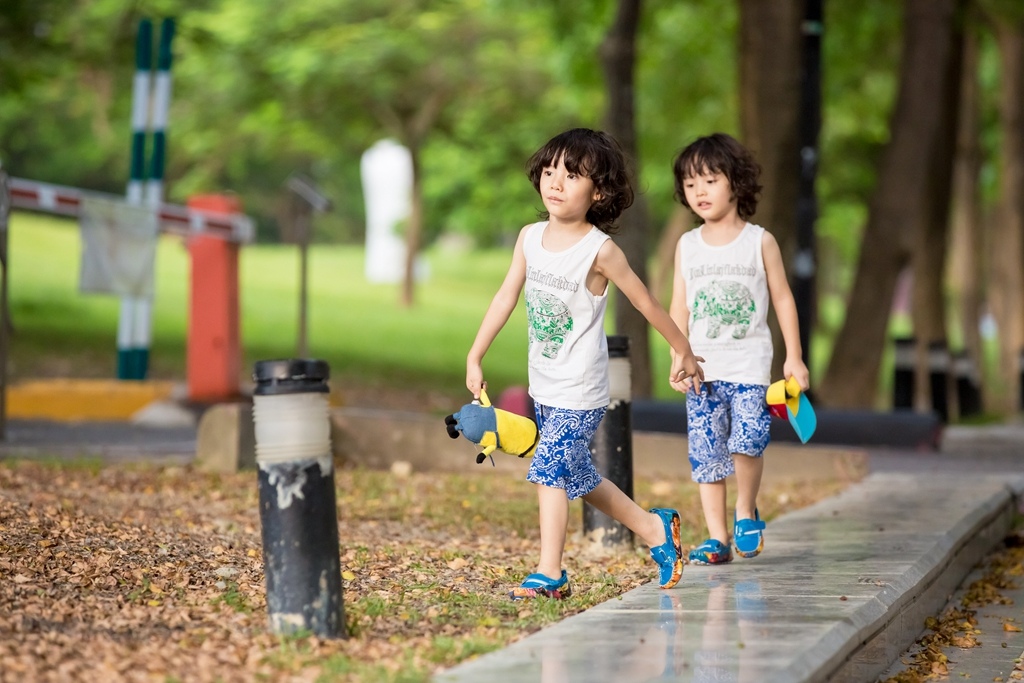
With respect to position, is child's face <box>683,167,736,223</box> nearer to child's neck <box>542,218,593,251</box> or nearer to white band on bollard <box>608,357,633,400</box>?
white band on bollard <box>608,357,633,400</box>

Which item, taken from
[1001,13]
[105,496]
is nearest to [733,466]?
[105,496]

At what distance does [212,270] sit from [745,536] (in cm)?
931

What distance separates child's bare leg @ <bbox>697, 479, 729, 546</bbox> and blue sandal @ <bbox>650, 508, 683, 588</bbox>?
67 centimetres

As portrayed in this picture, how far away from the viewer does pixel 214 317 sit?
48.1 feet

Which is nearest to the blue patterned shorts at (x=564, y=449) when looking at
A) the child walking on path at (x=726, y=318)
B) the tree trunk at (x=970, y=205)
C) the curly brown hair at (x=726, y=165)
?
the child walking on path at (x=726, y=318)

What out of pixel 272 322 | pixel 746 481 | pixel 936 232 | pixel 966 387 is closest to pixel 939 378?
pixel 966 387

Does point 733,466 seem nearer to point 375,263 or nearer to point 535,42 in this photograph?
point 535,42

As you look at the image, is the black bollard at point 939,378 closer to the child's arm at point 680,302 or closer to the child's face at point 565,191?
the child's arm at point 680,302

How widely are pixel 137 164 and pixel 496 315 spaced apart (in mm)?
10460

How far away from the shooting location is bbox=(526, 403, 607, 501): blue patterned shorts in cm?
541

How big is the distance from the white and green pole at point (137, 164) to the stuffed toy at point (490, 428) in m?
9.83

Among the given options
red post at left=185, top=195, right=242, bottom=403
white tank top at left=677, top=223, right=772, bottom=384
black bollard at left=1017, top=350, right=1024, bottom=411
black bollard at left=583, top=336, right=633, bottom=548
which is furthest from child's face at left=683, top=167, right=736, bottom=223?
black bollard at left=1017, top=350, right=1024, bottom=411

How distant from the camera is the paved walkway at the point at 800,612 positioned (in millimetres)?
4262

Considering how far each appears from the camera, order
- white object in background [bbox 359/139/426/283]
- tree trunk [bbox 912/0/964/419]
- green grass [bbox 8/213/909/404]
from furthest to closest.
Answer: white object in background [bbox 359/139/426/283]
green grass [bbox 8/213/909/404]
tree trunk [bbox 912/0/964/419]
